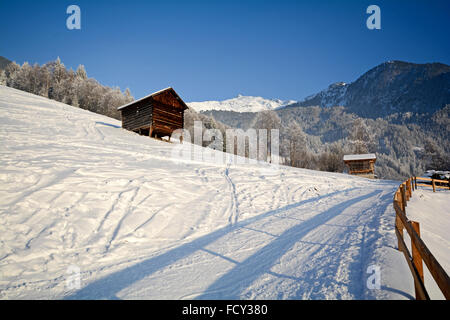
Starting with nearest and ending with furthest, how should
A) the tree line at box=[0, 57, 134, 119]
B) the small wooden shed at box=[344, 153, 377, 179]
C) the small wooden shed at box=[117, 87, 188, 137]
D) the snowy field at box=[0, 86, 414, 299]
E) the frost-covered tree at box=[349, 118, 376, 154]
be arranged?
the snowy field at box=[0, 86, 414, 299] < the small wooden shed at box=[117, 87, 188, 137] < the small wooden shed at box=[344, 153, 377, 179] < the frost-covered tree at box=[349, 118, 376, 154] < the tree line at box=[0, 57, 134, 119]

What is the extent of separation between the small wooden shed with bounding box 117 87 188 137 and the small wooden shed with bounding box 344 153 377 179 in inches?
1148

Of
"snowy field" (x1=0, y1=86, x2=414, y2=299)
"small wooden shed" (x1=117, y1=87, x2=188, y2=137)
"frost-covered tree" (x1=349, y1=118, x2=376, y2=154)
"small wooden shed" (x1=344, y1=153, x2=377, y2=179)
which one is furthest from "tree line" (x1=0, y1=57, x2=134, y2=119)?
"frost-covered tree" (x1=349, y1=118, x2=376, y2=154)

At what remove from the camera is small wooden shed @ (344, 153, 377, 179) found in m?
35.1

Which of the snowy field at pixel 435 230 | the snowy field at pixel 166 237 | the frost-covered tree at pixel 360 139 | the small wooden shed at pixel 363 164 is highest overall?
the frost-covered tree at pixel 360 139

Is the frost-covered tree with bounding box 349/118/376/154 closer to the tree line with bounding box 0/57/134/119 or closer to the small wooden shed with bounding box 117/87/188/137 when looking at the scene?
the small wooden shed with bounding box 117/87/188/137

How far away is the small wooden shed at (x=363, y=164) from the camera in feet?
115

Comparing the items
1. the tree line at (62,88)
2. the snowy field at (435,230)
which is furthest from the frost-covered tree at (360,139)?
the tree line at (62,88)

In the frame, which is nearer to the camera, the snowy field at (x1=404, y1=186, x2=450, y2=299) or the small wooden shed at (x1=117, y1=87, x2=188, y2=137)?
the snowy field at (x1=404, y1=186, x2=450, y2=299)

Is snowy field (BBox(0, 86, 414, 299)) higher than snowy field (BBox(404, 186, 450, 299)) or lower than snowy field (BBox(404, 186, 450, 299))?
higher

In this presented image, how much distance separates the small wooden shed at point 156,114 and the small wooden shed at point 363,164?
2915 centimetres

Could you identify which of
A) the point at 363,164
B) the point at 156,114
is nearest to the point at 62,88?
the point at 156,114

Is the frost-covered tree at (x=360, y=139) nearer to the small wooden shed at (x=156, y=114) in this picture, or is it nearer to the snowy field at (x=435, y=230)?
the snowy field at (x=435, y=230)
